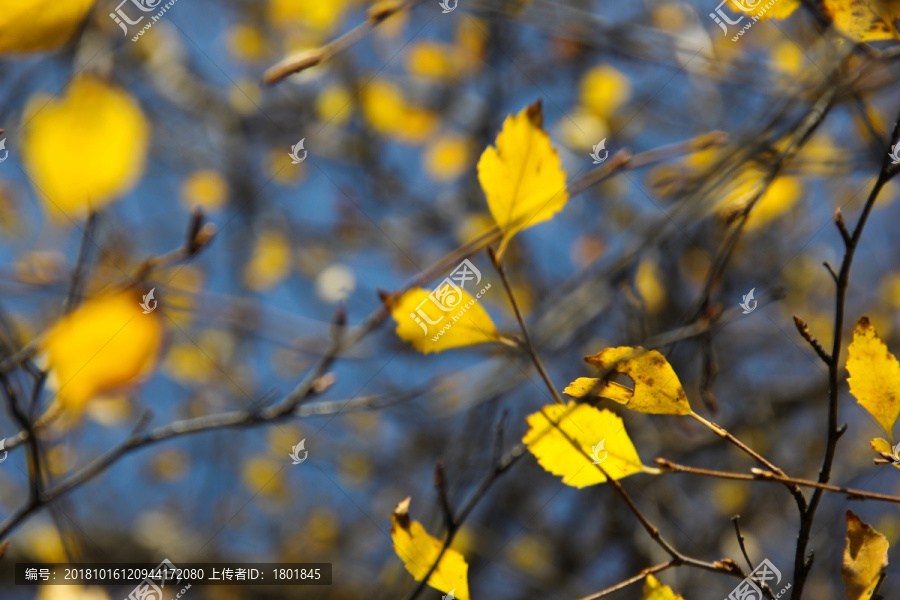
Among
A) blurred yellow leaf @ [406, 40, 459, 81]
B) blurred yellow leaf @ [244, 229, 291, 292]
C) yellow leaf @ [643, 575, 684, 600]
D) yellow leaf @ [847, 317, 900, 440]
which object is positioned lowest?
blurred yellow leaf @ [244, 229, 291, 292]

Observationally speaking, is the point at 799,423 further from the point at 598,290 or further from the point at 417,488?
the point at 598,290

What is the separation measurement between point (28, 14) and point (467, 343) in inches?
20.4

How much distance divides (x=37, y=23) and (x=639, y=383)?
0.64 m

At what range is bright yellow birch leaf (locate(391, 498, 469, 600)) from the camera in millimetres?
577

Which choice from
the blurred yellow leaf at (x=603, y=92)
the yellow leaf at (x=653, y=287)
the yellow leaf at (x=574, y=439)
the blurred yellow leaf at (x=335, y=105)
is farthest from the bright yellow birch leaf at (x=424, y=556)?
the blurred yellow leaf at (x=335, y=105)

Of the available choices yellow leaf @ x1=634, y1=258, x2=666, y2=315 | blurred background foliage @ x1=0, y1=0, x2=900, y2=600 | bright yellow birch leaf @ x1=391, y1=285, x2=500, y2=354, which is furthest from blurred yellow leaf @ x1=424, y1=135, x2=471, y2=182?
bright yellow birch leaf @ x1=391, y1=285, x2=500, y2=354

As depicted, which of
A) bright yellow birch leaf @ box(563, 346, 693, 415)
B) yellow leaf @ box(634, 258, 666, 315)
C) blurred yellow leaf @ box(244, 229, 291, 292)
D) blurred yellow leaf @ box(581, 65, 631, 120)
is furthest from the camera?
blurred yellow leaf @ box(244, 229, 291, 292)

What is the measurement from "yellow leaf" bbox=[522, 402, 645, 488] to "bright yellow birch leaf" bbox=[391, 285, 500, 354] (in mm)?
124

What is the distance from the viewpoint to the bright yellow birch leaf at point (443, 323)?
626 millimetres

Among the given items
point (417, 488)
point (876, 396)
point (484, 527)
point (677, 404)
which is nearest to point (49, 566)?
point (417, 488)

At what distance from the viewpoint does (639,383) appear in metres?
0.55

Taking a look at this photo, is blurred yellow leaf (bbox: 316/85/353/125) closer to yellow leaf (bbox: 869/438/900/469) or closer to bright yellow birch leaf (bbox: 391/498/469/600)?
bright yellow birch leaf (bbox: 391/498/469/600)

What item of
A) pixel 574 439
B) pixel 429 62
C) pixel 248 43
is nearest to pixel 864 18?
pixel 574 439

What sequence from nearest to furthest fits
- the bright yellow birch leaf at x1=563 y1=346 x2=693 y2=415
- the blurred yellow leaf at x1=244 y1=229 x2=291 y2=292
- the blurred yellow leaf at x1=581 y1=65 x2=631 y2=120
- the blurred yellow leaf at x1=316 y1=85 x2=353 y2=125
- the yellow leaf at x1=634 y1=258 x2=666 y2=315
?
the bright yellow birch leaf at x1=563 y1=346 x2=693 y2=415 → the yellow leaf at x1=634 y1=258 x2=666 y2=315 → the blurred yellow leaf at x1=581 y1=65 x2=631 y2=120 → the blurred yellow leaf at x1=316 y1=85 x2=353 y2=125 → the blurred yellow leaf at x1=244 y1=229 x2=291 y2=292
